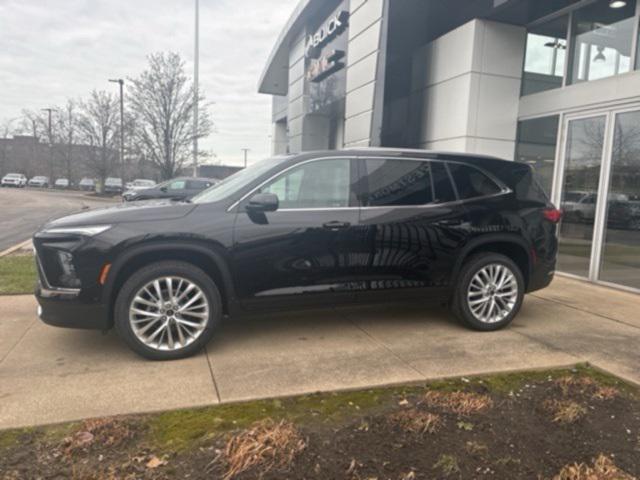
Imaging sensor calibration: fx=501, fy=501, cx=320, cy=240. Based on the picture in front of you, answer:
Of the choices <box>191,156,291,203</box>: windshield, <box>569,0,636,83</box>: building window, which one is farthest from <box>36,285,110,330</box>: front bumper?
<box>569,0,636,83</box>: building window

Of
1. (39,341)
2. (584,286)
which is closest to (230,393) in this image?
(39,341)

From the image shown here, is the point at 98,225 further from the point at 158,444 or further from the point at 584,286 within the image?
the point at 584,286

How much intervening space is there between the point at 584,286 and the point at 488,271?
3.30 m

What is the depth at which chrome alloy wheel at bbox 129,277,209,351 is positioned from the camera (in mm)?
3957

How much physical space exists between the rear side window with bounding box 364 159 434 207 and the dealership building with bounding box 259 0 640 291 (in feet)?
12.8

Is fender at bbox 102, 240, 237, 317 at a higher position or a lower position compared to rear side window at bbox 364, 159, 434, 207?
lower

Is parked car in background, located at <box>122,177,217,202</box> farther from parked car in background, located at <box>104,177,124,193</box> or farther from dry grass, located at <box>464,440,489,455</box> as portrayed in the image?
parked car in background, located at <box>104,177,124,193</box>

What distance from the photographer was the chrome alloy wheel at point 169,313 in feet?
13.0

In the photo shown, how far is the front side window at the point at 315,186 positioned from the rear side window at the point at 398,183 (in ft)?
0.72

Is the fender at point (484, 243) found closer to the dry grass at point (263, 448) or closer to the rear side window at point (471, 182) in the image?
the rear side window at point (471, 182)

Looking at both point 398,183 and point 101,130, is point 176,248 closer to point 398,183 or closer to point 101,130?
point 398,183

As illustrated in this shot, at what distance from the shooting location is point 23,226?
14367mm

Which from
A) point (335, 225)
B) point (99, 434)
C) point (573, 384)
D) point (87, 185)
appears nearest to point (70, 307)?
point (99, 434)

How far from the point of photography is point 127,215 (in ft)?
13.1
